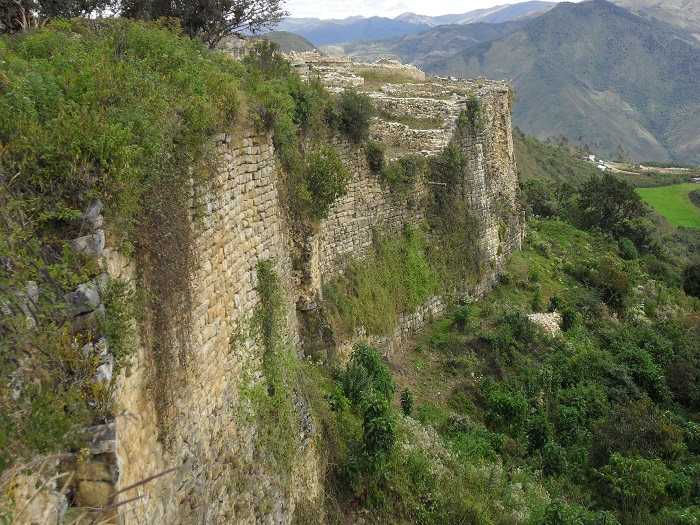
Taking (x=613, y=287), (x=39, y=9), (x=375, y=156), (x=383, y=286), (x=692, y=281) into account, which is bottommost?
(x=692, y=281)

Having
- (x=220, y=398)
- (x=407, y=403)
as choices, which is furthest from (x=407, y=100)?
(x=220, y=398)

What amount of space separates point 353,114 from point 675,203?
57.0m

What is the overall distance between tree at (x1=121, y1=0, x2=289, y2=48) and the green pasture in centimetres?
4766

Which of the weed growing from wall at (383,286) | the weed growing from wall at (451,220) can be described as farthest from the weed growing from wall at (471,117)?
the weed growing from wall at (383,286)

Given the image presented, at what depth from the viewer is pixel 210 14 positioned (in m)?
11.8

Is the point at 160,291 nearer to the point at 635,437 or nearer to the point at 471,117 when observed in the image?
the point at 635,437

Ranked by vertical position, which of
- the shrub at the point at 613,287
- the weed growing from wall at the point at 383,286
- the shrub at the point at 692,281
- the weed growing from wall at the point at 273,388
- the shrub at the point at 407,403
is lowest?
the shrub at the point at 692,281

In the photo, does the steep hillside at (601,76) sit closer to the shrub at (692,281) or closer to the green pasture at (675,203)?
the green pasture at (675,203)

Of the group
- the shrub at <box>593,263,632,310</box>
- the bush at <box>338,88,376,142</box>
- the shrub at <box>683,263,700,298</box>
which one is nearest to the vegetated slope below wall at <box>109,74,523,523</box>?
the bush at <box>338,88,376,142</box>

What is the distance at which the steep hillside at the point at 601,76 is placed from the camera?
124875mm

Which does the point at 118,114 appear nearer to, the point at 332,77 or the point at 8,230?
the point at 8,230

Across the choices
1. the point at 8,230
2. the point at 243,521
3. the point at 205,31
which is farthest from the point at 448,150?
the point at 8,230

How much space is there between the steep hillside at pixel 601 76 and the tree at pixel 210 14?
110m

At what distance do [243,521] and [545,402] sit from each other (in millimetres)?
9314
